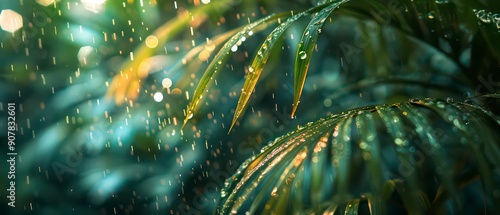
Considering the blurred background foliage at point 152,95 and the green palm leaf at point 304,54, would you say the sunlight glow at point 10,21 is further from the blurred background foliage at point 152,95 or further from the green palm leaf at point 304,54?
the green palm leaf at point 304,54

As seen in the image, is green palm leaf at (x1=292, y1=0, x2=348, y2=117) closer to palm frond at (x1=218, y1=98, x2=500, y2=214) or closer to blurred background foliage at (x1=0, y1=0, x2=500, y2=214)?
palm frond at (x1=218, y1=98, x2=500, y2=214)

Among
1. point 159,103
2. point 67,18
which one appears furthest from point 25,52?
point 159,103

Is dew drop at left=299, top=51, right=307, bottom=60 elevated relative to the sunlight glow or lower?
lower

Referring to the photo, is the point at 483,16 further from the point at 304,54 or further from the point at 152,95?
the point at 152,95

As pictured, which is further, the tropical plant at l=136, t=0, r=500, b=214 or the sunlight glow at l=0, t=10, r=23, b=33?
the sunlight glow at l=0, t=10, r=23, b=33

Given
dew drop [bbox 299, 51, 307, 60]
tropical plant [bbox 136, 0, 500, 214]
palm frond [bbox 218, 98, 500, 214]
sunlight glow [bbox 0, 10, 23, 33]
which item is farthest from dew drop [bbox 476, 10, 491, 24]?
sunlight glow [bbox 0, 10, 23, 33]

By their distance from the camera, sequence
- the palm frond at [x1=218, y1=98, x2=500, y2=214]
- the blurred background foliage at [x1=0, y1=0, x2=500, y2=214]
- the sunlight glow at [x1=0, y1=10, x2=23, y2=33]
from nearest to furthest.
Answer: the palm frond at [x1=218, y1=98, x2=500, y2=214], the blurred background foliage at [x1=0, y1=0, x2=500, y2=214], the sunlight glow at [x1=0, y1=10, x2=23, y2=33]

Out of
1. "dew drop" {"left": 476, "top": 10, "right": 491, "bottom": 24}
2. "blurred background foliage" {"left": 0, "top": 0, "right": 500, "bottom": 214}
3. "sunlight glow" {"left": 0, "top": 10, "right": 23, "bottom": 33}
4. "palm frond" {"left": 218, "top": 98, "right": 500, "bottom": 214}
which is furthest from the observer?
"sunlight glow" {"left": 0, "top": 10, "right": 23, "bottom": 33}

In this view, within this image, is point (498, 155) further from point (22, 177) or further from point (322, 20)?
point (22, 177)

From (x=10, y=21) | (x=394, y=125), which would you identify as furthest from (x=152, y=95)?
(x=394, y=125)
